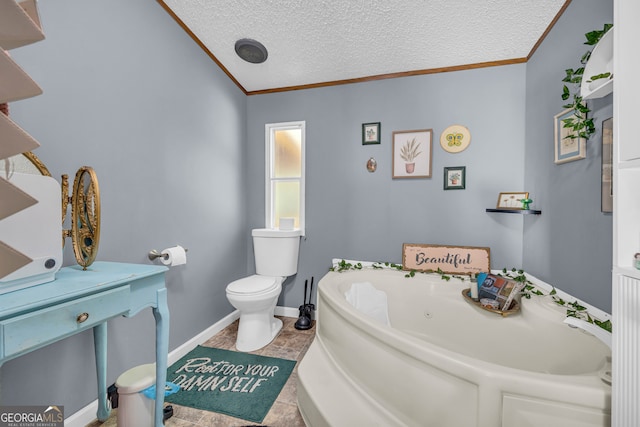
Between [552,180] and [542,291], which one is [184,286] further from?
[552,180]

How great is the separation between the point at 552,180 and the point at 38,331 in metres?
2.46

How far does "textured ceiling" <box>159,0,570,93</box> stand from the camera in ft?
5.74

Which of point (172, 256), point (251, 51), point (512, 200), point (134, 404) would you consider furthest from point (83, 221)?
point (512, 200)

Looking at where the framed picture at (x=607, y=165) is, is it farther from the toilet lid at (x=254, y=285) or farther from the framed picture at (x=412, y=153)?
the toilet lid at (x=254, y=285)

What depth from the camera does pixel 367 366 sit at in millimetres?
1250

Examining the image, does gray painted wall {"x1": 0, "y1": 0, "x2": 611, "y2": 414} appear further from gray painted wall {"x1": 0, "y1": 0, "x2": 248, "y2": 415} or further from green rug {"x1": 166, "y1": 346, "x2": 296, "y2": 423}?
green rug {"x1": 166, "y1": 346, "x2": 296, "y2": 423}

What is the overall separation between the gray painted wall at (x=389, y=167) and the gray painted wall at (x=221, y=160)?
0.4 inches

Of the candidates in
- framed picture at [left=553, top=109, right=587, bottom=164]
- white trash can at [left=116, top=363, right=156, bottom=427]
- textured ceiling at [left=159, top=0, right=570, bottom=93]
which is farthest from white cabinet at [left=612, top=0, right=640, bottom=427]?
white trash can at [left=116, top=363, right=156, bottom=427]

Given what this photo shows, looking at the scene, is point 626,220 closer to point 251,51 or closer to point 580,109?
point 580,109

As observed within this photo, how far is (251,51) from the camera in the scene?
2.15 metres

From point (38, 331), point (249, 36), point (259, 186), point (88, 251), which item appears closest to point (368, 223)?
point (259, 186)

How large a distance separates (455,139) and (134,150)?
2.19 m

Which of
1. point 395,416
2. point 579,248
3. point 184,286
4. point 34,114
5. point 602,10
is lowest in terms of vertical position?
Answer: point 395,416

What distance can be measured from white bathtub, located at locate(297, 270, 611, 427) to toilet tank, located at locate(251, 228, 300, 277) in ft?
1.97
